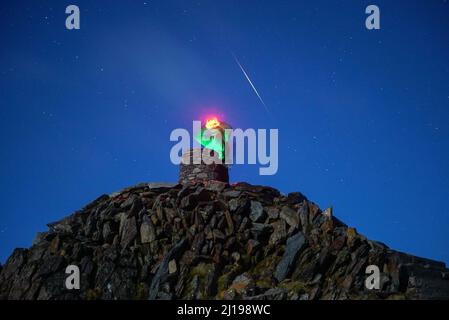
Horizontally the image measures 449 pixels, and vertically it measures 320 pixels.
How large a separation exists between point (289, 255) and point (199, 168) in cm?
1377

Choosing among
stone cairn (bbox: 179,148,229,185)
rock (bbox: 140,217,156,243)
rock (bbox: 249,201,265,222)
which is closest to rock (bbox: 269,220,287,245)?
rock (bbox: 249,201,265,222)

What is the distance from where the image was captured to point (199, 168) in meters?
38.5

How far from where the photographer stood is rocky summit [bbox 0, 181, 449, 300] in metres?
26.1

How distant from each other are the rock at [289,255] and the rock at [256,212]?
3596 mm

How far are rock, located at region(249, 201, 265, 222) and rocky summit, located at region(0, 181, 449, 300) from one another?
0.09 meters

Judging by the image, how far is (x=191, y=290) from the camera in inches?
1061

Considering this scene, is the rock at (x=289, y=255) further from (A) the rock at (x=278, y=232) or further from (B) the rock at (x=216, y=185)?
(B) the rock at (x=216, y=185)

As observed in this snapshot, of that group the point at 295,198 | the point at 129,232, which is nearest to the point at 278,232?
the point at 295,198

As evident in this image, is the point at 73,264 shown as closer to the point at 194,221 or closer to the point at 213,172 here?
the point at 194,221

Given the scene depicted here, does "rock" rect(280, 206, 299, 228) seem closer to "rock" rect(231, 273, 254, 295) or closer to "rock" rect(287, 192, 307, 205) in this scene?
"rock" rect(287, 192, 307, 205)

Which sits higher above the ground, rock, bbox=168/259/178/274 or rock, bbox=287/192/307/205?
rock, bbox=287/192/307/205
